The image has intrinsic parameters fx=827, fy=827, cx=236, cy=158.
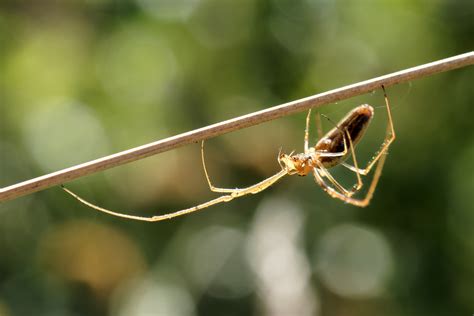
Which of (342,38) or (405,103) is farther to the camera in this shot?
(342,38)

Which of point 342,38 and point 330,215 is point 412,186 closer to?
point 330,215

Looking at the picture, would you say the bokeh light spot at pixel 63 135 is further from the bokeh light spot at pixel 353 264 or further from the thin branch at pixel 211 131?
the thin branch at pixel 211 131

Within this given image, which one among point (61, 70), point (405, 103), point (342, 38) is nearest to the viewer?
point (405, 103)

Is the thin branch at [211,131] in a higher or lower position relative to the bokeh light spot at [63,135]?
lower

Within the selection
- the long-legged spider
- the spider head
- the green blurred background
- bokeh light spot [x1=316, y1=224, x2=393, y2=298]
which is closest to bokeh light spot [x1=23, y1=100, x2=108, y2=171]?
the green blurred background

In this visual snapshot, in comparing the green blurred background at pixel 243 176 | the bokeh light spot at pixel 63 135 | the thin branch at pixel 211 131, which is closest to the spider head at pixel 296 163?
the thin branch at pixel 211 131

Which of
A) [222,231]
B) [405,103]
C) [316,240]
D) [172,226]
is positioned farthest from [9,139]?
[405,103]
